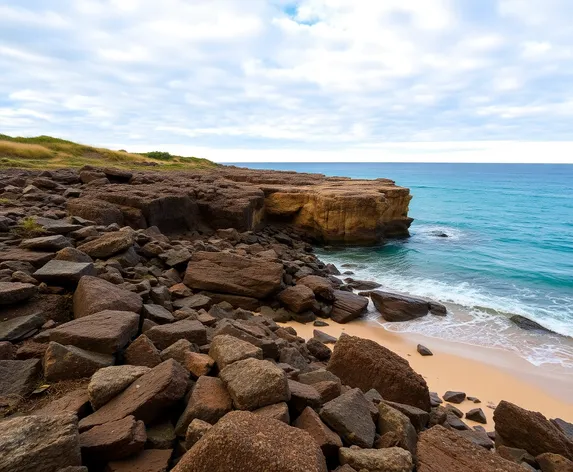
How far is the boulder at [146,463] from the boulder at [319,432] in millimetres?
1049

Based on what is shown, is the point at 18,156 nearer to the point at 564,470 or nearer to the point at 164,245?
the point at 164,245

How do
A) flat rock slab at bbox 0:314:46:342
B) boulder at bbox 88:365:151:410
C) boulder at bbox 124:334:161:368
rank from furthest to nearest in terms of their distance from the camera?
flat rock slab at bbox 0:314:46:342, boulder at bbox 124:334:161:368, boulder at bbox 88:365:151:410

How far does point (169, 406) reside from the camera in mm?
3209

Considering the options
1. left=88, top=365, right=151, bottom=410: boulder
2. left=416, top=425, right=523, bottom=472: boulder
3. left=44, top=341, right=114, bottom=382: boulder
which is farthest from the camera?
left=44, top=341, right=114, bottom=382: boulder

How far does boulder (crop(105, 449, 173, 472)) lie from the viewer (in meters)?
2.68

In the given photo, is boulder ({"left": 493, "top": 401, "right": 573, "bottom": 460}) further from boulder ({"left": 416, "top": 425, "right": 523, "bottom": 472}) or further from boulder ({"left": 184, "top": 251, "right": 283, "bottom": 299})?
boulder ({"left": 184, "top": 251, "right": 283, "bottom": 299})

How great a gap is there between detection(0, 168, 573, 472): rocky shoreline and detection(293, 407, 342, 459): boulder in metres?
0.01

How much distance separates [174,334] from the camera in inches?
177

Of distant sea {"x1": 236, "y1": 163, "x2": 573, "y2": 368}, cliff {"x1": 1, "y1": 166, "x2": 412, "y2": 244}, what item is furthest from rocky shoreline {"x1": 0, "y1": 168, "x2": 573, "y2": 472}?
distant sea {"x1": 236, "y1": 163, "x2": 573, "y2": 368}

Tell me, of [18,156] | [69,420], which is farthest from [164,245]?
[18,156]

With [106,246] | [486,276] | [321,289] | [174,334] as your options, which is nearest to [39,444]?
[174,334]

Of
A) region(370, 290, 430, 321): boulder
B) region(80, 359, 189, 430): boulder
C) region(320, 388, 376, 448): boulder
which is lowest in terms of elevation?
region(370, 290, 430, 321): boulder

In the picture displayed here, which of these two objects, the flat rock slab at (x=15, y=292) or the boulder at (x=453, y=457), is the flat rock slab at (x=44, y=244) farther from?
the boulder at (x=453, y=457)

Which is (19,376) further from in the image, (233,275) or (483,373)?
(483,373)
